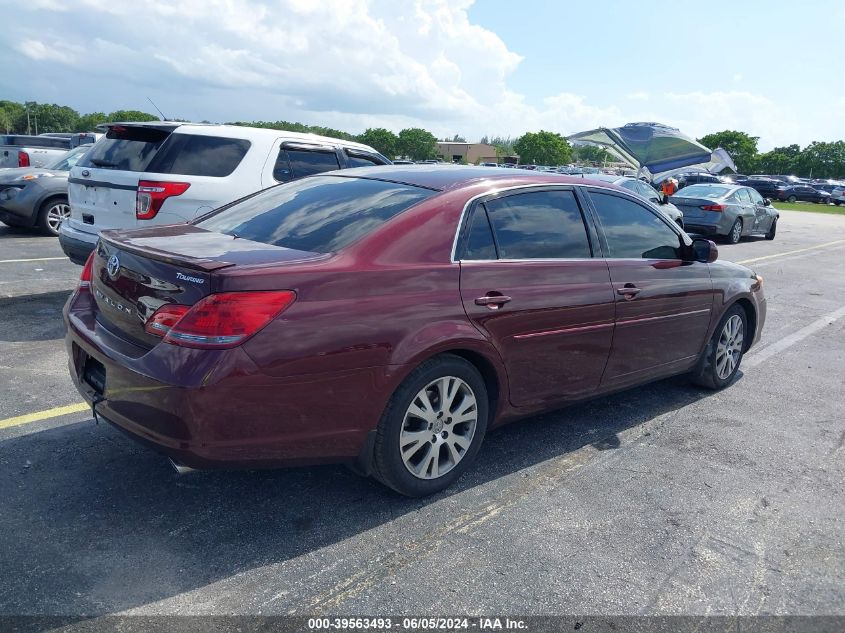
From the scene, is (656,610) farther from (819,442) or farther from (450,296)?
(819,442)

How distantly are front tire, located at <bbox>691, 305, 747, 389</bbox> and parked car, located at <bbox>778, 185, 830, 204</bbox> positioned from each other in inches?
2004

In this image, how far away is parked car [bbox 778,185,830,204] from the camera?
5034 cm

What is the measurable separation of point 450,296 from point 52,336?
4.04 meters

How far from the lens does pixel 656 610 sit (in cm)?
268

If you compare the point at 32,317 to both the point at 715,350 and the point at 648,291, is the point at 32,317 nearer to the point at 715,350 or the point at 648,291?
the point at 648,291

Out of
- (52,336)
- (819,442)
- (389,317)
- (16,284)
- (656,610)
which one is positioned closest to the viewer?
(656,610)

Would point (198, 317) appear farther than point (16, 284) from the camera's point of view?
No

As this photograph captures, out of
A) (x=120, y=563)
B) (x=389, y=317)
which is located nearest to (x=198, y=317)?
(x=389, y=317)

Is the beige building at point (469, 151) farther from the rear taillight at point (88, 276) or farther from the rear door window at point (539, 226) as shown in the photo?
the rear taillight at point (88, 276)

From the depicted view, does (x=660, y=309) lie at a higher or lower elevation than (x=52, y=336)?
higher

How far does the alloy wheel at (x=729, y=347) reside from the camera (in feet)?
17.5

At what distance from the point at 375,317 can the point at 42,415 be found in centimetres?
240

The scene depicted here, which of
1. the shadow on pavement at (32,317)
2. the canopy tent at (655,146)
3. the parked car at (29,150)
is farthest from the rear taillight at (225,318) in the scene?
the canopy tent at (655,146)

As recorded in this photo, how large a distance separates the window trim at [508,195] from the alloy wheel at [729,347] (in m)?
1.76
